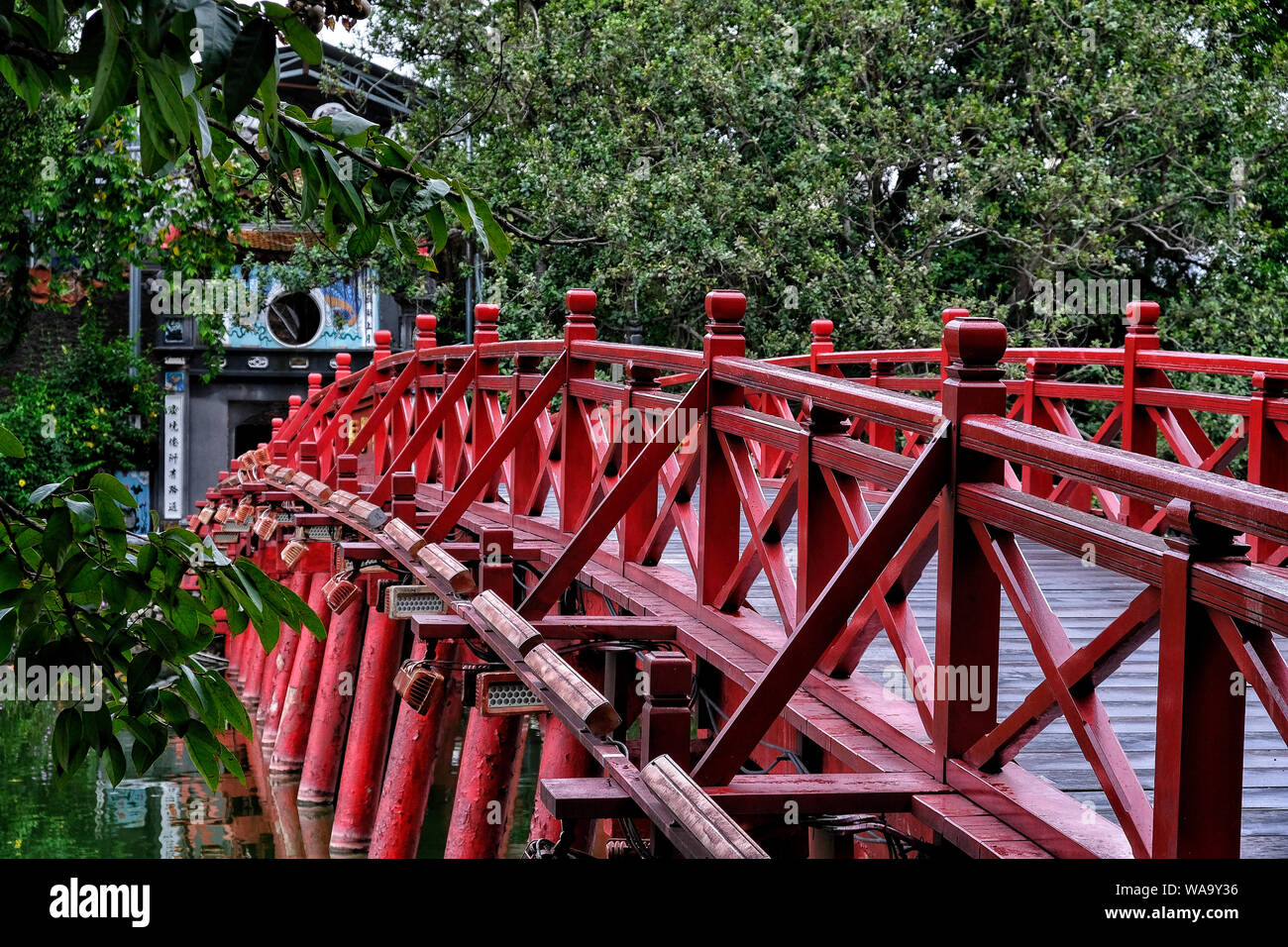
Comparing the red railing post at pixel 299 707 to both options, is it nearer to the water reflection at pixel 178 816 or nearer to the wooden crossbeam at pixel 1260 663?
the water reflection at pixel 178 816

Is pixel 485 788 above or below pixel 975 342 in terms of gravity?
below

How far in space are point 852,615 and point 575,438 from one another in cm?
321

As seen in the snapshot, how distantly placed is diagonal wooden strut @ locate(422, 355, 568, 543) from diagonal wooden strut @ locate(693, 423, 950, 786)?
3392mm

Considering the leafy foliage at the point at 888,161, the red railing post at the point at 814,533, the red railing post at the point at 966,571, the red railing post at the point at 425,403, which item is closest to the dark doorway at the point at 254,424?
the leafy foliage at the point at 888,161

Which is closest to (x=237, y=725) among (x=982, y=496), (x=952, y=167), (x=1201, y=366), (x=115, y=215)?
(x=982, y=496)

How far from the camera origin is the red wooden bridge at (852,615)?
2.62 metres

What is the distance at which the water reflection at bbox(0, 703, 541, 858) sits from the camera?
447 inches

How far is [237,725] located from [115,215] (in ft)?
41.6

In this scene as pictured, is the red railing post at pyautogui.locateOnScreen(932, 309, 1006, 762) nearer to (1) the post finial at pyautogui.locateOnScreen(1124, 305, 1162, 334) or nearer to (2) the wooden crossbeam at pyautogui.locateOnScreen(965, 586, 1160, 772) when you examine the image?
(2) the wooden crossbeam at pyautogui.locateOnScreen(965, 586, 1160, 772)

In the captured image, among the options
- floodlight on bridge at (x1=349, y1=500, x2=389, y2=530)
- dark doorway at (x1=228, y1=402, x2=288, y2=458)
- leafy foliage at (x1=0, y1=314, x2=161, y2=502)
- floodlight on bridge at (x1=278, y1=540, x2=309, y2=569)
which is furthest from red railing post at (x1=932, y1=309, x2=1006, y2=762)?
dark doorway at (x1=228, y1=402, x2=288, y2=458)

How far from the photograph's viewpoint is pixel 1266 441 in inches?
232

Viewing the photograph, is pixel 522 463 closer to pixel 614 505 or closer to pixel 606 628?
pixel 614 505

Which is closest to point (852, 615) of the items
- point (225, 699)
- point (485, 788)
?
point (225, 699)

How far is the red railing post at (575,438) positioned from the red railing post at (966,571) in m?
3.64
